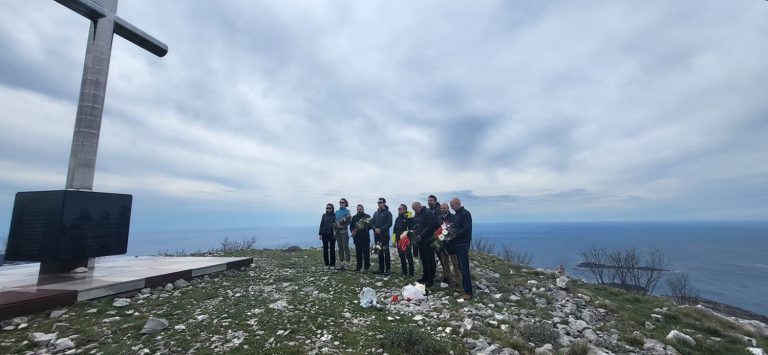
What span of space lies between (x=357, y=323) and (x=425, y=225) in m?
4.54

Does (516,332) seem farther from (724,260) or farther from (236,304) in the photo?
(724,260)

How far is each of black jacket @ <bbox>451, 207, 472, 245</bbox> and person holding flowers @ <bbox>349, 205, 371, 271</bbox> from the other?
3.52 meters

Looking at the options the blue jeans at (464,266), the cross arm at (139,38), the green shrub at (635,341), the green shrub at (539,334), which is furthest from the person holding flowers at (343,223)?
the cross arm at (139,38)

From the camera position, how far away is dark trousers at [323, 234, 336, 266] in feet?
40.5

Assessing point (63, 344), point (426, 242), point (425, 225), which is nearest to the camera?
point (63, 344)

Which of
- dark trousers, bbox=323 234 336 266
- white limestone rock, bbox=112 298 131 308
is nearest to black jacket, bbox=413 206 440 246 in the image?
dark trousers, bbox=323 234 336 266

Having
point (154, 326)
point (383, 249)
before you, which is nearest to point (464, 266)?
point (383, 249)

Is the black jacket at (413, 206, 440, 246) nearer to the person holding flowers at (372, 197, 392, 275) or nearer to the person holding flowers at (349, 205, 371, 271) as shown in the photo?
the person holding flowers at (372, 197, 392, 275)

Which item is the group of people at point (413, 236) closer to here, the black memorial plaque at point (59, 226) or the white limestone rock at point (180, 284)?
the white limestone rock at point (180, 284)

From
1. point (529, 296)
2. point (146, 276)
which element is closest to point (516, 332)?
→ point (529, 296)

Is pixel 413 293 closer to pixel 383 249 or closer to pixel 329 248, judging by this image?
pixel 383 249

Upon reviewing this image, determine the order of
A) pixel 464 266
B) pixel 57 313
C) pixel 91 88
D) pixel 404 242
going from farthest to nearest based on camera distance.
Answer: pixel 404 242 < pixel 91 88 < pixel 464 266 < pixel 57 313

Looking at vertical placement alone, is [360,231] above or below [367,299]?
above

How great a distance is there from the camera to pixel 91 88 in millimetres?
10812
